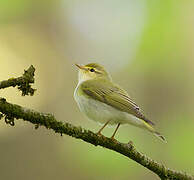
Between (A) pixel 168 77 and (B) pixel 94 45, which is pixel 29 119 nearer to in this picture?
(A) pixel 168 77

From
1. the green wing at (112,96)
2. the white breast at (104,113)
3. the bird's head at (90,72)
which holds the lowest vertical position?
the white breast at (104,113)

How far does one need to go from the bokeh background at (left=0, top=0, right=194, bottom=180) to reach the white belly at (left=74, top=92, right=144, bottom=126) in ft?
4.87

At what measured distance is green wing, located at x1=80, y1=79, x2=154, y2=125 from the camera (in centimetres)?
404

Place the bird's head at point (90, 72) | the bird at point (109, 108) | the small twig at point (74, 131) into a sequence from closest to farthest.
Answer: the small twig at point (74, 131)
the bird at point (109, 108)
the bird's head at point (90, 72)

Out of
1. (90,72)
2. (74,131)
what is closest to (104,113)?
(74,131)

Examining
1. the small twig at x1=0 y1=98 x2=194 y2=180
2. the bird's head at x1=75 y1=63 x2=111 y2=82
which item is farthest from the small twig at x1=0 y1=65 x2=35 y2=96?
the bird's head at x1=75 y1=63 x2=111 y2=82

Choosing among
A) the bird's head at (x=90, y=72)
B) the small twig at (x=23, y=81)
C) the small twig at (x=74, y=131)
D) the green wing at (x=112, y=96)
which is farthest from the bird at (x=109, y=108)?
the small twig at (x=23, y=81)

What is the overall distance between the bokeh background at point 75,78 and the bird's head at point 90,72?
1.07 m

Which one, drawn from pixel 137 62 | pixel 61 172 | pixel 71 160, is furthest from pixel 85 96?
pixel 137 62

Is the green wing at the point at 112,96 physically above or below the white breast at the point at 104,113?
above

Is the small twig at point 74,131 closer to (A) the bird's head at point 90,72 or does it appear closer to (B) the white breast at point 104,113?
(B) the white breast at point 104,113

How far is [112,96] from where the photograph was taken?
4.23 metres

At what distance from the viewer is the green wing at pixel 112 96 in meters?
4.04

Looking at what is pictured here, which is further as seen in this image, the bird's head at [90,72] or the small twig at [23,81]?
the bird's head at [90,72]
